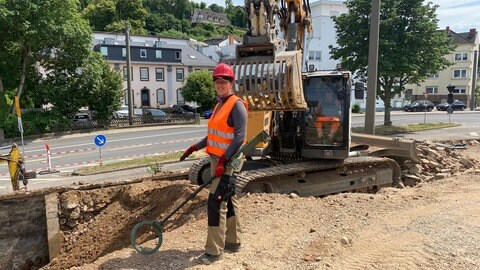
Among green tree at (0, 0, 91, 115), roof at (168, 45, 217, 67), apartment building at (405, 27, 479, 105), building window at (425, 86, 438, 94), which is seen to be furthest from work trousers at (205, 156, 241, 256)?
building window at (425, 86, 438, 94)

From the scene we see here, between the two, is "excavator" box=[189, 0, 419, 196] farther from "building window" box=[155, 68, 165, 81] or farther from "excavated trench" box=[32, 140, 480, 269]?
"building window" box=[155, 68, 165, 81]

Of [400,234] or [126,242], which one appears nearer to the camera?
[400,234]

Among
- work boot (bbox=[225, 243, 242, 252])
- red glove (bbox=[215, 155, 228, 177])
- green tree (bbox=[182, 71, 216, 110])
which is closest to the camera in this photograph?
red glove (bbox=[215, 155, 228, 177])

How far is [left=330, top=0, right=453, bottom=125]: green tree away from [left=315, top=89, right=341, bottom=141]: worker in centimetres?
1555

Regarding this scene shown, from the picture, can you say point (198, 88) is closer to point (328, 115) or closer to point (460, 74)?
point (328, 115)

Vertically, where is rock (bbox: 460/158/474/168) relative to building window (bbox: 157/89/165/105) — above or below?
below

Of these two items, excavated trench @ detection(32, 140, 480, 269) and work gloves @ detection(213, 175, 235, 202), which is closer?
work gloves @ detection(213, 175, 235, 202)

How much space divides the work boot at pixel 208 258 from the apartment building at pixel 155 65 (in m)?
45.5

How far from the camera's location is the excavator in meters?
7.10

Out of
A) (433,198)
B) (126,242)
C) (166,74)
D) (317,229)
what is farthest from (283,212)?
(166,74)

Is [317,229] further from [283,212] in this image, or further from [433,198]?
[433,198]

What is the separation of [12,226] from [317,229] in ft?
16.4

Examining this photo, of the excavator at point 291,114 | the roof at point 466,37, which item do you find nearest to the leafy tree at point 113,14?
the roof at point 466,37

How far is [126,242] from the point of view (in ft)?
21.8
